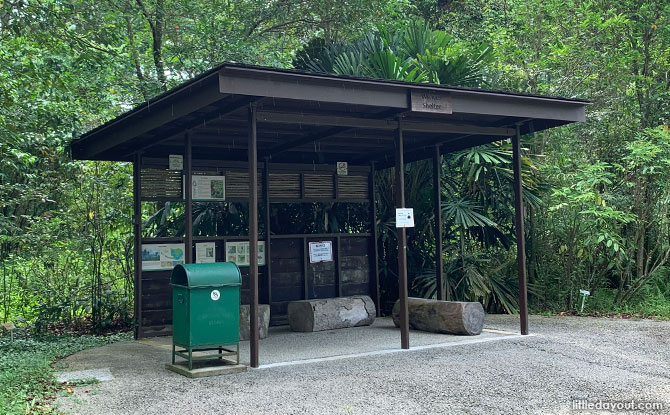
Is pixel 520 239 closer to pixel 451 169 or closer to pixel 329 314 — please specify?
pixel 329 314

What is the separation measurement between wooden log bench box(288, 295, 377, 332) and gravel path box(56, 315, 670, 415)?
7.56 ft

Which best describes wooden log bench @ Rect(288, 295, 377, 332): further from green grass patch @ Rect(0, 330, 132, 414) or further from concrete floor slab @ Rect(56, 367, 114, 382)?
concrete floor slab @ Rect(56, 367, 114, 382)

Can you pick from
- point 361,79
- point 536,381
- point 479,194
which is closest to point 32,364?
point 361,79

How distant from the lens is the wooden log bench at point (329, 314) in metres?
9.73

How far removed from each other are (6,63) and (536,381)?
22.9 ft

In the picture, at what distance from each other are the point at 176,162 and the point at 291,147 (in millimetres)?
1769

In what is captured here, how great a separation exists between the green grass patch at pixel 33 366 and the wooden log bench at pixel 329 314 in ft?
8.37

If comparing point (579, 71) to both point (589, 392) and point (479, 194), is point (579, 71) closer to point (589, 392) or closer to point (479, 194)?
point (479, 194)

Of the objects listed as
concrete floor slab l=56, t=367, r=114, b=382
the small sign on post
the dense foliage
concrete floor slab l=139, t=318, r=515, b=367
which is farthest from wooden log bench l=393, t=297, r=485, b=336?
concrete floor slab l=56, t=367, r=114, b=382

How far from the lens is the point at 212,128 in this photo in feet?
28.2

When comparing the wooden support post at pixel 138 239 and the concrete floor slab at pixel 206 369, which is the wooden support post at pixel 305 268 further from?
the concrete floor slab at pixel 206 369

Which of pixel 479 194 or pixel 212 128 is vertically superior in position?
pixel 212 128

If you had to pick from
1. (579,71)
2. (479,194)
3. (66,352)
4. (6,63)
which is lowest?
(66,352)

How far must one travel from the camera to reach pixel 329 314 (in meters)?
9.87
